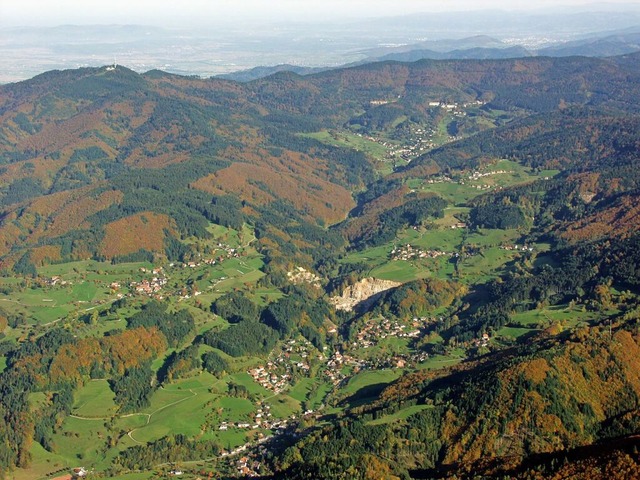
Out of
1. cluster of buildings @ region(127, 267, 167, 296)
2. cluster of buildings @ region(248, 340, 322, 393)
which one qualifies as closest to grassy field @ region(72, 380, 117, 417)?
cluster of buildings @ region(248, 340, 322, 393)

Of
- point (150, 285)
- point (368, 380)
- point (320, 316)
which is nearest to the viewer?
point (368, 380)

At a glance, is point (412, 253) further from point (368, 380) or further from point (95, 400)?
point (95, 400)

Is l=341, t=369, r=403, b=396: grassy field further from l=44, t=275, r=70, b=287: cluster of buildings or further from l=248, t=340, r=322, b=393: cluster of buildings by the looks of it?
l=44, t=275, r=70, b=287: cluster of buildings

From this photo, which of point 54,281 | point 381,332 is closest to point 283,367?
point 381,332

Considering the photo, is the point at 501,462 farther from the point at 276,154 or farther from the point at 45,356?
the point at 276,154

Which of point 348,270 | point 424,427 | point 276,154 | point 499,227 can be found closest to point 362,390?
point 424,427

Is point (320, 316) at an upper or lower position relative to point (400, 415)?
lower

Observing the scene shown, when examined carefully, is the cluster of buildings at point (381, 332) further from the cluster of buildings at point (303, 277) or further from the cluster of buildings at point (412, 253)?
the cluster of buildings at point (412, 253)
